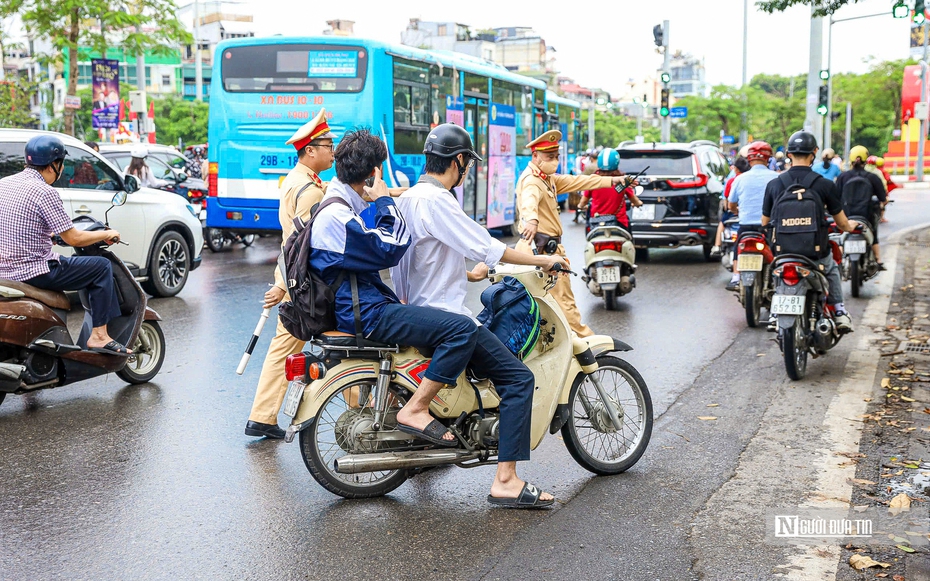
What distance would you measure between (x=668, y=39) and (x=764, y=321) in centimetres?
2107

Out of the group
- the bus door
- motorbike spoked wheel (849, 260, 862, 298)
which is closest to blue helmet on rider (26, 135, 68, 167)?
motorbike spoked wheel (849, 260, 862, 298)

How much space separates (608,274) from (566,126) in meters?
21.0

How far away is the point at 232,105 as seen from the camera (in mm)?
14945

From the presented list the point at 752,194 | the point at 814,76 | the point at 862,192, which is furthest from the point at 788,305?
the point at 814,76

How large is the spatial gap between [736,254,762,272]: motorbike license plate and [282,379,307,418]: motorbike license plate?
566 cm

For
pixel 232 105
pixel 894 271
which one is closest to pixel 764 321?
pixel 894 271

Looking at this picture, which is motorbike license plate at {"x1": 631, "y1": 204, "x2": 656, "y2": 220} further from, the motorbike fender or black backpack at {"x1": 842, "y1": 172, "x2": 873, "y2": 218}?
the motorbike fender

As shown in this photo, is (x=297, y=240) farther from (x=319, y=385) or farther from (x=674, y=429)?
(x=674, y=429)

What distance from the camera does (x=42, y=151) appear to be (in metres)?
6.40

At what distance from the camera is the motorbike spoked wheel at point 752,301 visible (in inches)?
372

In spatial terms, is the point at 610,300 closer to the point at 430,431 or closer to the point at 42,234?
the point at 42,234

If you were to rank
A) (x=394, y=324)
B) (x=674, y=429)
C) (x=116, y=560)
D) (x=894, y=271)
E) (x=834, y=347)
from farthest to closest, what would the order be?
(x=894, y=271), (x=834, y=347), (x=674, y=429), (x=394, y=324), (x=116, y=560)

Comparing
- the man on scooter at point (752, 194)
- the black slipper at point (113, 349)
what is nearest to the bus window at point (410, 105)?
the man on scooter at point (752, 194)

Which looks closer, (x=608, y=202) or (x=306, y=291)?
(x=306, y=291)
